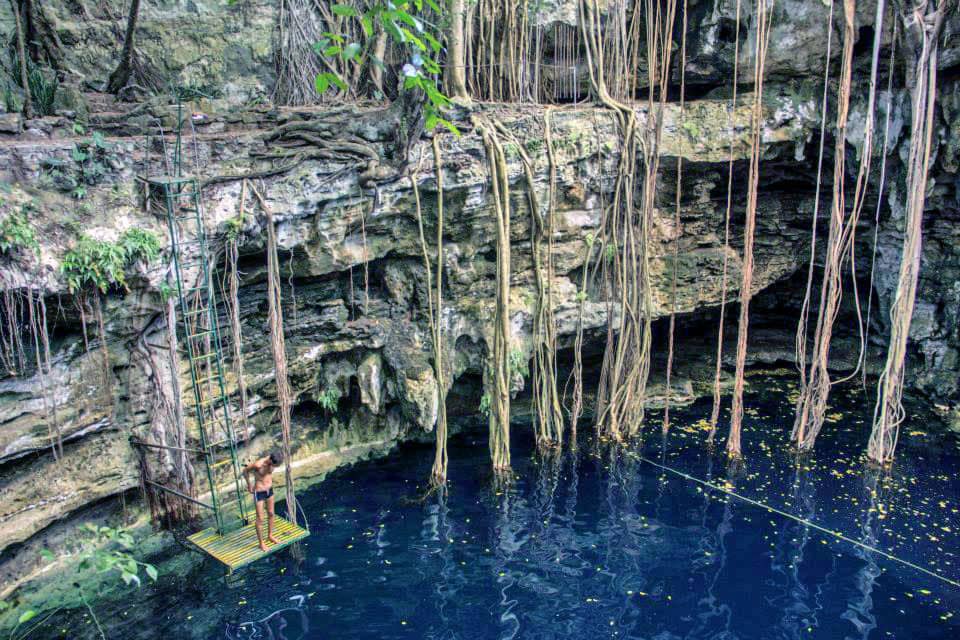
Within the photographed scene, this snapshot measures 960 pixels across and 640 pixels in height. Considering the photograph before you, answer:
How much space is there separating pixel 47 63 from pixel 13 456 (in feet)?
15.2

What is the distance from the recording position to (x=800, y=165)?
25.2 feet

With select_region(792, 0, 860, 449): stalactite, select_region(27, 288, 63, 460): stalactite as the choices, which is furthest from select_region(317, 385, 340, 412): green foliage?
select_region(792, 0, 860, 449): stalactite

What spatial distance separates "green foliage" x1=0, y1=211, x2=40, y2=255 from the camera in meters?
4.36

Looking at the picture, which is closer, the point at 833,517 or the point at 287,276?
the point at 833,517

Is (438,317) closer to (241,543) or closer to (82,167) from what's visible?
(241,543)

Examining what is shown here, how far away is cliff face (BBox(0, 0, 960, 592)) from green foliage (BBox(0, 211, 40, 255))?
0.21 ft

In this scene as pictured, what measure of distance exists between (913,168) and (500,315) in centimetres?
424

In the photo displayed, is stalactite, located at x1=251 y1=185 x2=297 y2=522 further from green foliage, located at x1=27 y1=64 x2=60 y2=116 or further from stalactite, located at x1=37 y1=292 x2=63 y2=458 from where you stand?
green foliage, located at x1=27 y1=64 x2=60 y2=116

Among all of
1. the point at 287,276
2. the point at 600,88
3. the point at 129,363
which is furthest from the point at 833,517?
the point at 129,363

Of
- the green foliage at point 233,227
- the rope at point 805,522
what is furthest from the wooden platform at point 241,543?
the rope at point 805,522

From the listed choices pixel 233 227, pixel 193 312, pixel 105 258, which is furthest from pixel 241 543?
pixel 233 227

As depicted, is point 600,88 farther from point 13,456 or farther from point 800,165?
point 13,456

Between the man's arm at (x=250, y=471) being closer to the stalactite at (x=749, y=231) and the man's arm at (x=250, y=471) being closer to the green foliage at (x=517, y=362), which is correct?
the green foliage at (x=517, y=362)

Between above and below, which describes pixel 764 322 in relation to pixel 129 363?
below
